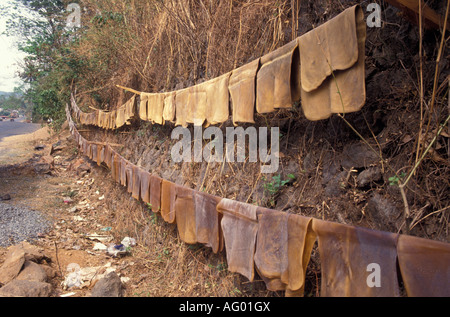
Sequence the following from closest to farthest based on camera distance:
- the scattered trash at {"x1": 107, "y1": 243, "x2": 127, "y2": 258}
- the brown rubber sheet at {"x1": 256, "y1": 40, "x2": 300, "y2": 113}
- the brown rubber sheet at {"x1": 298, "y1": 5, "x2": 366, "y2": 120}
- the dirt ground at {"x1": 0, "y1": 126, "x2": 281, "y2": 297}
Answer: the brown rubber sheet at {"x1": 298, "y1": 5, "x2": 366, "y2": 120} < the brown rubber sheet at {"x1": 256, "y1": 40, "x2": 300, "y2": 113} < the dirt ground at {"x1": 0, "y1": 126, "x2": 281, "y2": 297} < the scattered trash at {"x1": 107, "y1": 243, "x2": 127, "y2": 258}

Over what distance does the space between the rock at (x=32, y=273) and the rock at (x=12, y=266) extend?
60 millimetres

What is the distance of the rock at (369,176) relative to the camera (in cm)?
182

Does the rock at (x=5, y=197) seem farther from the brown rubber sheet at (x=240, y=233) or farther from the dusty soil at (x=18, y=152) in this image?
the brown rubber sheet at (x=240, y=233)

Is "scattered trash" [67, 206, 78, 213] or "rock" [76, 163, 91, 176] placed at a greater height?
"rock" [76, 163, 91, 176]

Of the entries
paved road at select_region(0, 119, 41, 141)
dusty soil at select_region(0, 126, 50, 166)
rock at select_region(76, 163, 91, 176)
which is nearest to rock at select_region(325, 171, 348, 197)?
rock at select_region(76, 163, 91, 176)

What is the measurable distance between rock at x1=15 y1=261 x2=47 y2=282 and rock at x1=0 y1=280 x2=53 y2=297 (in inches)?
9.2

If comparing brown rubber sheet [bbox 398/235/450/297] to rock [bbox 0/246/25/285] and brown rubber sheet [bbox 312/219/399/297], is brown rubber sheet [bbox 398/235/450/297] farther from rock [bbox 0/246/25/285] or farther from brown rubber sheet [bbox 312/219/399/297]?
rock [bbox 0/246/25/285]

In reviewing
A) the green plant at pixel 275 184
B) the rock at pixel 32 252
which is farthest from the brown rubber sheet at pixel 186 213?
the rock at pixel 32 252

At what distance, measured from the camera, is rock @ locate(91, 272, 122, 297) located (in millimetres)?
3104

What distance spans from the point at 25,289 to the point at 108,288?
32.3 inches

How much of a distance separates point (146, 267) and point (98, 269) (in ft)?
2.33

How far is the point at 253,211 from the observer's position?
2.05 metres
